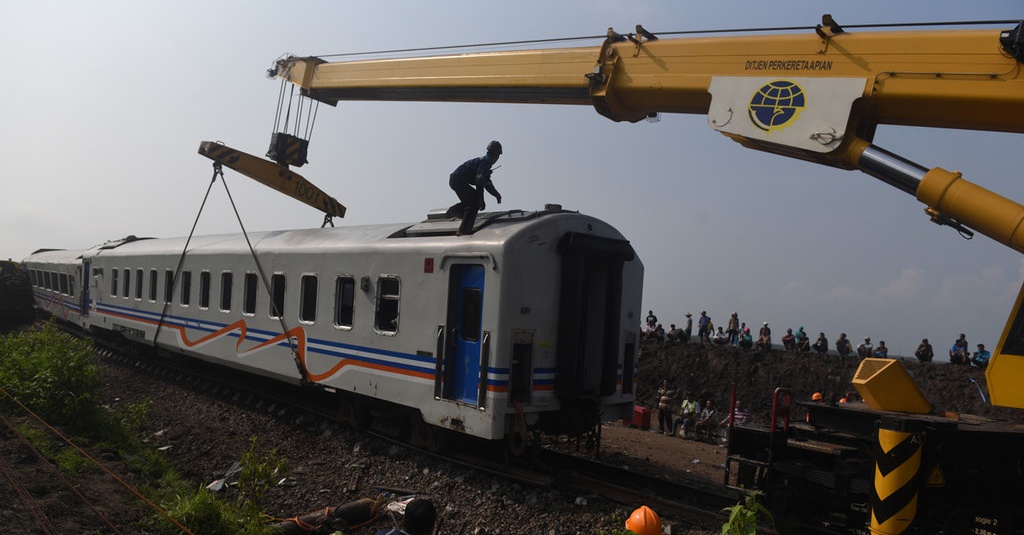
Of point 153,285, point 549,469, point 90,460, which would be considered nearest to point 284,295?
point 90,460

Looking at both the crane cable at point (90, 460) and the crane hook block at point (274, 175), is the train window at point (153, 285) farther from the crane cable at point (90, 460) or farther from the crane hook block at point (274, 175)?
the crane cable at point (90, 460)

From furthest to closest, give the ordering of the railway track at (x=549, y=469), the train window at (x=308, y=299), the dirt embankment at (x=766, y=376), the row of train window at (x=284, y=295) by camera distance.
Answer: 1. the dirt embankment at (x=766, y=376)
2. the train window at (x=308, y=299)
3. the row of train window at (x=284, y=295)
4. the railway track at (x=549, y=469)

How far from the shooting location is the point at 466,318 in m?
8.82

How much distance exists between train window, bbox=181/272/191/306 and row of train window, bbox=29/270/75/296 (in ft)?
34.9

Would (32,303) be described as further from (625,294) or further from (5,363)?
(625,294)

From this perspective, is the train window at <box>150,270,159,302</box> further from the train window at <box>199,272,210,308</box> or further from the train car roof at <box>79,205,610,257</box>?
the train window at <box>199,272,210,308</box>

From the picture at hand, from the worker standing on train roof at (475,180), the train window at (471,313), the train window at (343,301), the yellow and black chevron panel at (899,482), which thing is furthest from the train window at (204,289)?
the yellow and black chevron panel at (899,482)

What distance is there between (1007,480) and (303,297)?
374 inches

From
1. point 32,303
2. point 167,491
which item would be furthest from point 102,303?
point 167,491

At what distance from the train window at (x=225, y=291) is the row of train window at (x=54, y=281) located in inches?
506

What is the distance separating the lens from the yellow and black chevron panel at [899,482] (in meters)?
5.78

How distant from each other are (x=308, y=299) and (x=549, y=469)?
5028mm

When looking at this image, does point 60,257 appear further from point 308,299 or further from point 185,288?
point 308,299

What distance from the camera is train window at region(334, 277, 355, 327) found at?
1053 cm
